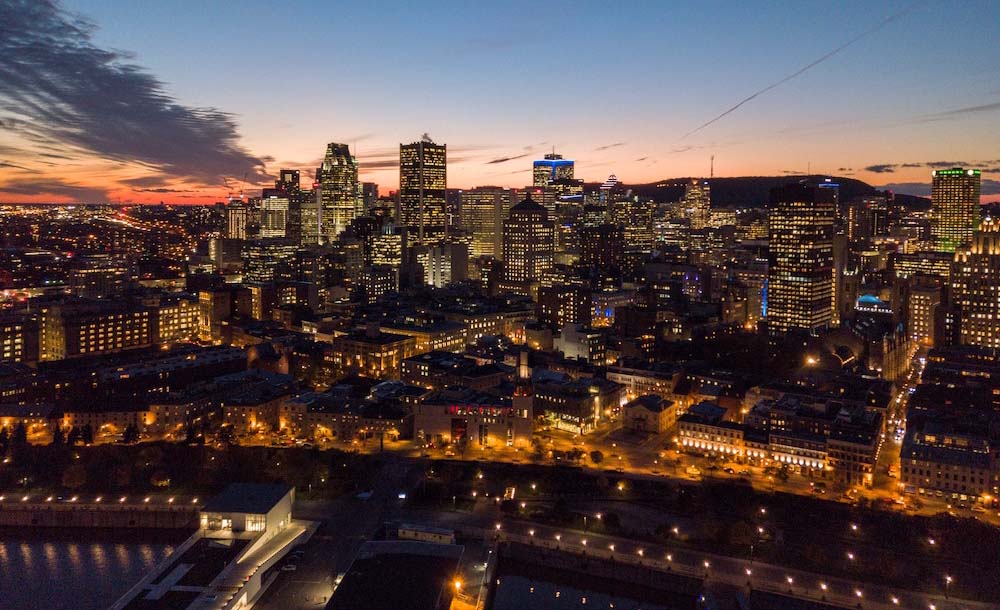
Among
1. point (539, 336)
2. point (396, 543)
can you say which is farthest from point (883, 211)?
point (396, 543)

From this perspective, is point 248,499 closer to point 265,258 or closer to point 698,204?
point 265,258

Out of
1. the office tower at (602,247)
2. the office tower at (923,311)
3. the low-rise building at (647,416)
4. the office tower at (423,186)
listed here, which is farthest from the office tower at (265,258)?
the office tower at (923,311)

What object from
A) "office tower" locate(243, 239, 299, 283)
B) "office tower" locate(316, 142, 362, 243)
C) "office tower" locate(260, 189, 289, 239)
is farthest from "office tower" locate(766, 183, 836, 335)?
"office tower" locate(260, 189, 289, 239)

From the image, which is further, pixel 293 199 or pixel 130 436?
pixel 293 199

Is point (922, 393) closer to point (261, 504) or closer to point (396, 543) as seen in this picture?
point (396, 543)

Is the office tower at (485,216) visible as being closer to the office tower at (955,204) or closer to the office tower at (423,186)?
the office tower at (423,186)

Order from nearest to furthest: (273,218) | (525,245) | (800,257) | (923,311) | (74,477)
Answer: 1. (74,477)
2. (923,311)
3. (800,257)
4. (525,245)
5. (273,218)

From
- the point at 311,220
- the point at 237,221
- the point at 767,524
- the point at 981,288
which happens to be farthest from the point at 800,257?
the point at 237,221
